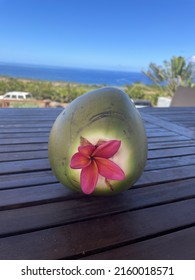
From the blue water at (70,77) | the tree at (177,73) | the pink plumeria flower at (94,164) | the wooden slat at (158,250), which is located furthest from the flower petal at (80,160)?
the blue water at (70,77)

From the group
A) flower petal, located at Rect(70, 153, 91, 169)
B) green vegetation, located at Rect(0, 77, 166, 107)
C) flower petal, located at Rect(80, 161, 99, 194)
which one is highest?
green vegetation, located at Rect(0, 77, 166, 107)

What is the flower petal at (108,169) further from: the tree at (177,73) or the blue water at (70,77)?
the blue water at (70,77)

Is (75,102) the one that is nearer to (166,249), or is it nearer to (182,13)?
(166,249)

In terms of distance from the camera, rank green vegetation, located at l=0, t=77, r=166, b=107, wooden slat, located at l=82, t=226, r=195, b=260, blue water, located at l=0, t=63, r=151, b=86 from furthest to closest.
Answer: blue water, located at l=0, t=63, r=151, b=86 < green vegetation, located at l=0, t=77, r=166, b=107 < wooden slat, located at l=82, t=226, r=195, b=260

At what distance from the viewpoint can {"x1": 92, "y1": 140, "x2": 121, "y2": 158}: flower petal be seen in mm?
411

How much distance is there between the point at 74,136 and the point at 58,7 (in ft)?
108

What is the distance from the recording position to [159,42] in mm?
33781

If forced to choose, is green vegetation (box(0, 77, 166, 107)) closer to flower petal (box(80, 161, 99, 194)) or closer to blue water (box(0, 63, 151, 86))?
flower petal (box(80, 161, 99, 194))

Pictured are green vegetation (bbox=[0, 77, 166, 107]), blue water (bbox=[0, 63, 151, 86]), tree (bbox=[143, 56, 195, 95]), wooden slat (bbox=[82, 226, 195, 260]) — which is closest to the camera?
wooden slat (bbox=[82, 226, 195, 260])

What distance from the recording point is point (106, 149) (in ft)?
1.35

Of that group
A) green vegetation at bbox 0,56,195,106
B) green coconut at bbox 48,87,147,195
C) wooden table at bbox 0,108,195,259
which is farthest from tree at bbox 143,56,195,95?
green coconut at bbox 48,87,147,195

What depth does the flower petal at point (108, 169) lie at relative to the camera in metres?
0.42

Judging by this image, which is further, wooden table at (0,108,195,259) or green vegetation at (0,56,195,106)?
green vegetation at (0,56,195,106)

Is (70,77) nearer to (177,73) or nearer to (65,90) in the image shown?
(65,90)
